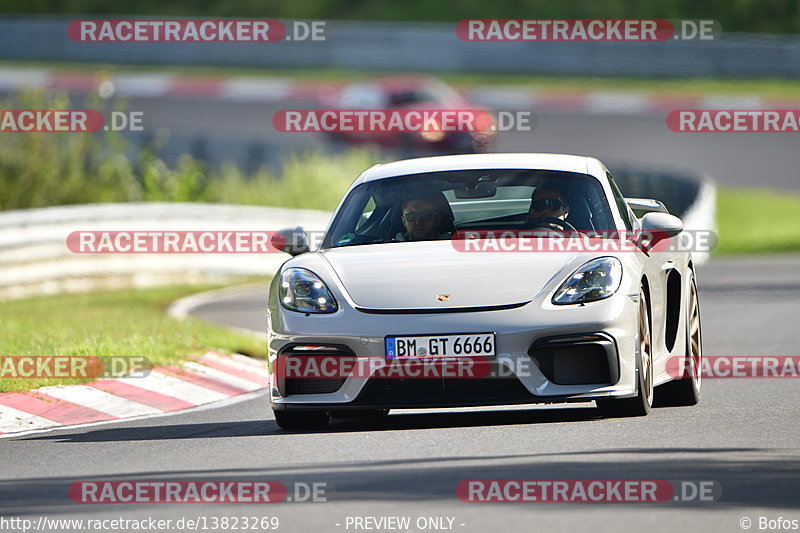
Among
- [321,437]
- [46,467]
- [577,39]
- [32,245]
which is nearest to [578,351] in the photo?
[321,437]

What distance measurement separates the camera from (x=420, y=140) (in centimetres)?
3550

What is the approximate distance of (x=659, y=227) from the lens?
925 centimetres

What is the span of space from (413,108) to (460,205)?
26186 mm

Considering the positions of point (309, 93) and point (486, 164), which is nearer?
point (486, 164)

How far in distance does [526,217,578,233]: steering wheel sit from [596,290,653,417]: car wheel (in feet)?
2.03

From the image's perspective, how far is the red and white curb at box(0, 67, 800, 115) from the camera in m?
36.8

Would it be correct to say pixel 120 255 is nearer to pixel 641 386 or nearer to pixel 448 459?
pixel 641 386

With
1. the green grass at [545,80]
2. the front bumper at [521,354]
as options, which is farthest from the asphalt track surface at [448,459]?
the green grass at [545,80]

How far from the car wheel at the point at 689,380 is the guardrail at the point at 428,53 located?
102 ft

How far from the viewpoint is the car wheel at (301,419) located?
902cm

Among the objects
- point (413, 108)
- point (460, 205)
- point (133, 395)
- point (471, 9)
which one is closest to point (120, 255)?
point (133, 395)

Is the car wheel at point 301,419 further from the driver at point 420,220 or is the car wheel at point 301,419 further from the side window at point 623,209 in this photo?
the side window at point 623,209

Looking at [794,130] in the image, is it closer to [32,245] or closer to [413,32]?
[413,32]

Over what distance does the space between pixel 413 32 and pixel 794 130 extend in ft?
45.8
